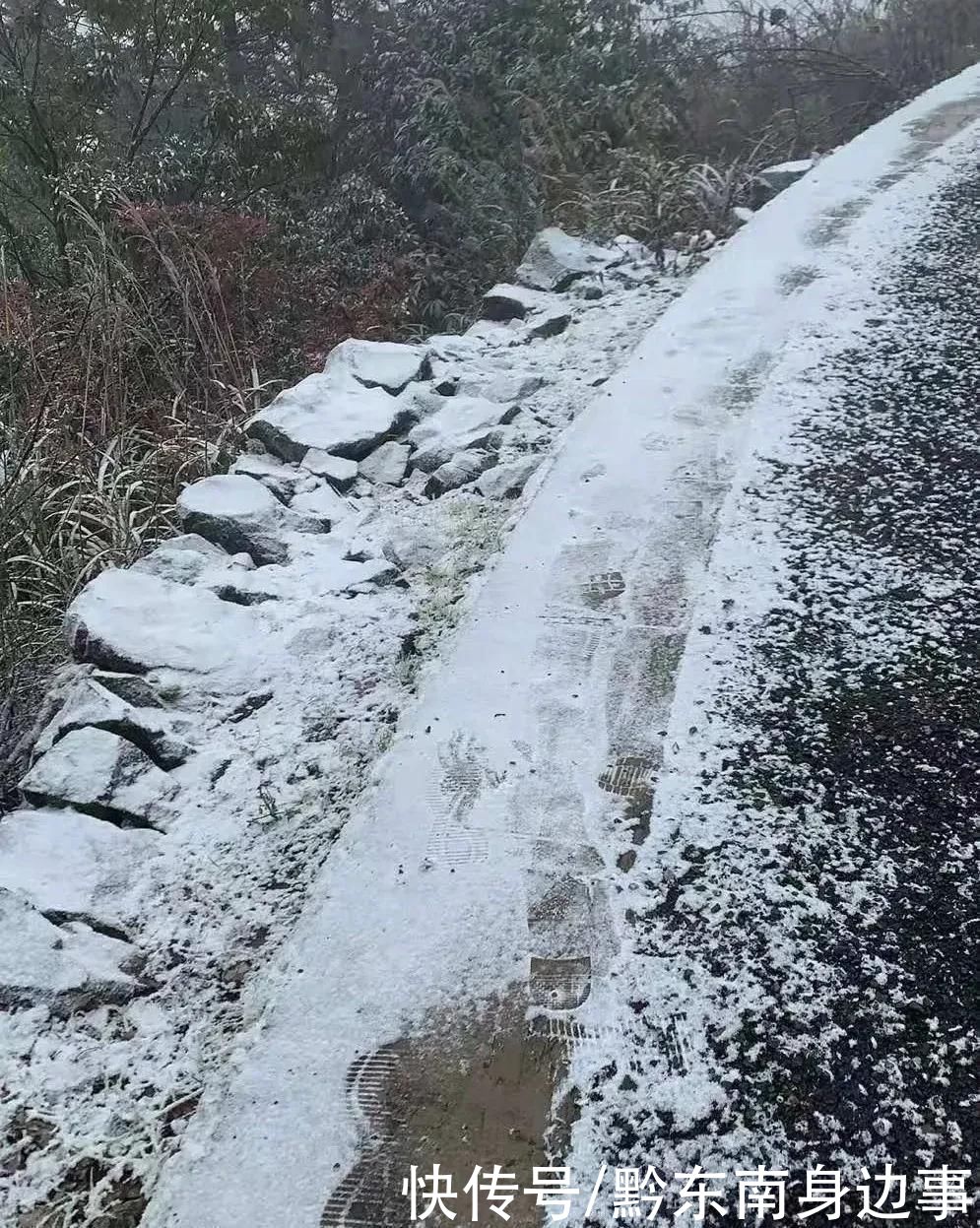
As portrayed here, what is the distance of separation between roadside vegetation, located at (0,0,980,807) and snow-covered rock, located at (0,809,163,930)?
1.50m

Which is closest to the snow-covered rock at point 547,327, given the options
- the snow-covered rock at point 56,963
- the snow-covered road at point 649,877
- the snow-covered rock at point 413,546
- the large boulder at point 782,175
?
the snow-covered road at point 649,877

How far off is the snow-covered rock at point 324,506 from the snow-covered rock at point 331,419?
221 millimetres

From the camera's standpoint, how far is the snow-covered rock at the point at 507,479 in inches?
104

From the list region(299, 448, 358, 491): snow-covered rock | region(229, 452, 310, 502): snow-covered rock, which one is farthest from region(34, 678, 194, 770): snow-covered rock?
region(299, 448, 358, 491): snow-covered rock

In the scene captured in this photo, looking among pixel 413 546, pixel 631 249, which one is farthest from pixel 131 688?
pixel 631 249

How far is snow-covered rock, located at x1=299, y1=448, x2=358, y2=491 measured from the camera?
2.77 metres

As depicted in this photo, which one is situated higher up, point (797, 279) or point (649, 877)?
point (797, 279)

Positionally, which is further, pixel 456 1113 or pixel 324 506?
pixel 324 506

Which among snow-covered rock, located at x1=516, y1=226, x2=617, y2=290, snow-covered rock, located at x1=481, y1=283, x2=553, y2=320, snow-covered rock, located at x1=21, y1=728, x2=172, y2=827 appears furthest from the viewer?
snow-covered rock, located at x1=516, y1=226, x2=617, y2=290

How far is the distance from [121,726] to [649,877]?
3.52ft

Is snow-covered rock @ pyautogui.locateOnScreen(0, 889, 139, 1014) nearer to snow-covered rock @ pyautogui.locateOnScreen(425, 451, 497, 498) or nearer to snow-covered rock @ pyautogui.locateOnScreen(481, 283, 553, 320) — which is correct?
snow-covered rock @ pyautogui.locateOnScreen(425, 451, 497, 498)

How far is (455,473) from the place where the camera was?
2730 mm

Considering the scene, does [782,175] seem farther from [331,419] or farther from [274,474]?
[274,474]

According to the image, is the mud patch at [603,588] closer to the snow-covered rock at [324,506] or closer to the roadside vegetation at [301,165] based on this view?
the snow-covered rock at [324,506]
